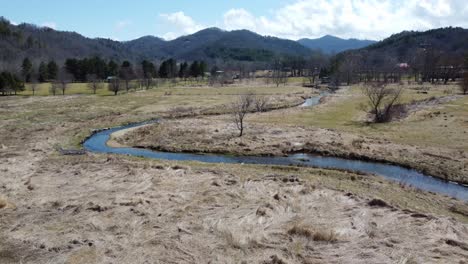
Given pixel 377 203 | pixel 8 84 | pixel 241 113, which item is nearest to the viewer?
pixel 377 203

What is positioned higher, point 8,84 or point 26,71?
point 26,71

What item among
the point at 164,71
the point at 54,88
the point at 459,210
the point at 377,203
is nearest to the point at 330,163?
the point at 377,203

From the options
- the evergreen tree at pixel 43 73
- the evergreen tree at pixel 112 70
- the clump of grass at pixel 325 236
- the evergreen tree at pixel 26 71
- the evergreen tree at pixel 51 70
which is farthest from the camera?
the evergreen tree at pixel 112 70

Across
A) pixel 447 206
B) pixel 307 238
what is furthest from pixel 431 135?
pixel 307 238

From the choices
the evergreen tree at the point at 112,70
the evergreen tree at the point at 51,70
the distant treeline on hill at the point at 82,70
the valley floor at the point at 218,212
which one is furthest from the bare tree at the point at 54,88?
the valley floor at the point at 218,212

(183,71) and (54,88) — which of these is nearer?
(54,88)

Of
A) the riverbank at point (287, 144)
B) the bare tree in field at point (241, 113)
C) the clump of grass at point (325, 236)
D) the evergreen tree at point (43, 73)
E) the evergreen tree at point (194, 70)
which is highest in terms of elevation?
the evergreen tree at point (194, 70)

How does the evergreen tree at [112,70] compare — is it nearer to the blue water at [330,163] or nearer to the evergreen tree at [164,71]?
the evergreen tree at [164,71]

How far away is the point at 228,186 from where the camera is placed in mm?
21078

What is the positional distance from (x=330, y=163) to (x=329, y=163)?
0.07 m

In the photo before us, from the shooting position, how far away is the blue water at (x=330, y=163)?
872 inches

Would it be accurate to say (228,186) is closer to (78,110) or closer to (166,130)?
(166,130)

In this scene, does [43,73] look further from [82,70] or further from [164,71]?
[164,71]

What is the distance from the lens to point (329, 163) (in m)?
27.6
